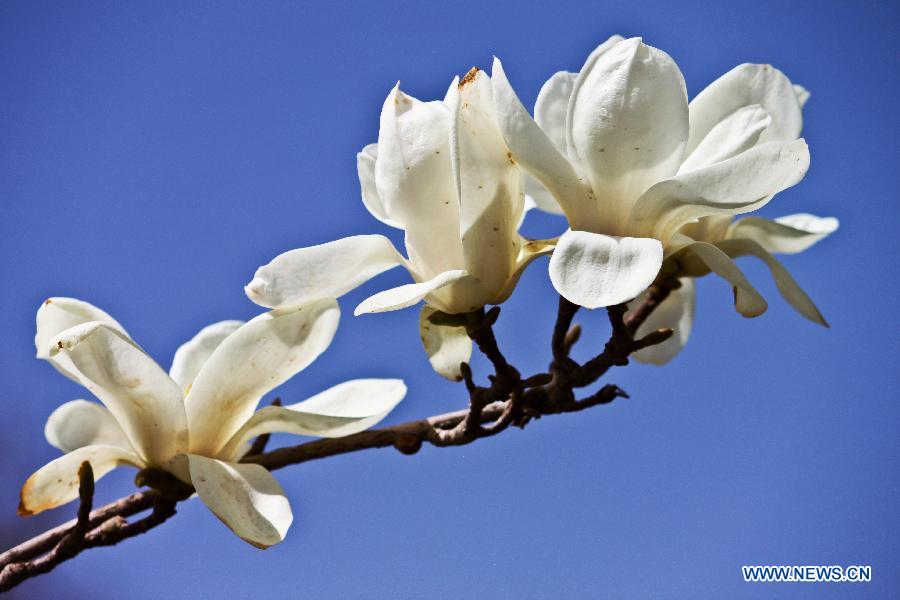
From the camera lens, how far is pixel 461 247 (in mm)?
669

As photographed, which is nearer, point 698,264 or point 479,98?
point 479,98

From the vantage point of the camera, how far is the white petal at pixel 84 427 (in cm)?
80

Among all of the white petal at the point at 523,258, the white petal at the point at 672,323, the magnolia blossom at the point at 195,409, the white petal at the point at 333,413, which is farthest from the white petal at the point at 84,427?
the white petal at the point at 672,323

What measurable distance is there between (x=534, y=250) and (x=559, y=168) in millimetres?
66

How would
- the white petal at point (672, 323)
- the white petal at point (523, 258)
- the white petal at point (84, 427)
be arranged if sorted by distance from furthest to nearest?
the white petal at point (672, 323) → the white petal at point (84, 427) → the white petal at point (523, 258)

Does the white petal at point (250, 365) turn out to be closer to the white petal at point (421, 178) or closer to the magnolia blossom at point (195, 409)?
the magnolia blossom at point (195, 409)

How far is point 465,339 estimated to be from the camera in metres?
0.74

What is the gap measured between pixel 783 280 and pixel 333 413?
374 mm

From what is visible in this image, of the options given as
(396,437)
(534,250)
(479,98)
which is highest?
(479,98)

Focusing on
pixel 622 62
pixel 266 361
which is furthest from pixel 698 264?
pixel 266 361

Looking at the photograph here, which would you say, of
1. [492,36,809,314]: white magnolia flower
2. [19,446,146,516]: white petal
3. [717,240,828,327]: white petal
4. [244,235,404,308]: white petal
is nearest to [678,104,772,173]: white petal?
[492,36,809,314]: white magnolia flower

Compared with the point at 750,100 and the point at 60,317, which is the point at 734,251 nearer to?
the point at 750,100

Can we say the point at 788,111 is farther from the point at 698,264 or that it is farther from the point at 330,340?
the point at 330,340

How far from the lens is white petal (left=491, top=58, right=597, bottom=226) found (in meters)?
0.61
